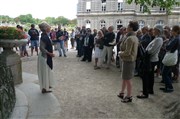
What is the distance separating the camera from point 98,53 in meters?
11.4


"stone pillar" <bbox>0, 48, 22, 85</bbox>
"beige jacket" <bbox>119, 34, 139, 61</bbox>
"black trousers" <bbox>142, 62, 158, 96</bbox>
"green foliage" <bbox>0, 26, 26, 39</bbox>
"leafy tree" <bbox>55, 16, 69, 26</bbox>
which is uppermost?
"leafy tree" <bbox>55, 16, 69, 26</bbox>

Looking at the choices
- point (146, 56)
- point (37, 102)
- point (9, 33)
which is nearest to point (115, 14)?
point (9, 33)

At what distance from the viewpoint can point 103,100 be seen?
6629mm

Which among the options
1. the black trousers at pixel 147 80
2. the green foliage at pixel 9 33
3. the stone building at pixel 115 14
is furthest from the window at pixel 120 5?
the black trousers at pixel 147 80

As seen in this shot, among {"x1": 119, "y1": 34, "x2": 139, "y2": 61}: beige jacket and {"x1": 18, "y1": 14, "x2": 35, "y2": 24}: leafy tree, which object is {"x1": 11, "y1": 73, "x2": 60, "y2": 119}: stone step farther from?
{"x1": 18, "y1": 14, "x2": 35, "y2": 24}: leafy tree

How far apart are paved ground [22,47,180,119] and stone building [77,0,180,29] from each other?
53.7 meters

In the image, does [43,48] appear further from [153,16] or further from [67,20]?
[67,20]

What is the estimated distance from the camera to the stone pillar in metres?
7.42

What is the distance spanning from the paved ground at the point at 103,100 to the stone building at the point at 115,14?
176 feet

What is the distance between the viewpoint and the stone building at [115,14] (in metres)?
62.4

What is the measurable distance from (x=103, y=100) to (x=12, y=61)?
306 cm

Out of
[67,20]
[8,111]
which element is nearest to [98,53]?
[8,111]

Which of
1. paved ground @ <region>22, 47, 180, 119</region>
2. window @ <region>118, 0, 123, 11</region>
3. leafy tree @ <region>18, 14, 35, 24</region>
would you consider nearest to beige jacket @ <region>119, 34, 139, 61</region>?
paved ground @ <region>22, 47, 180, 119</region>

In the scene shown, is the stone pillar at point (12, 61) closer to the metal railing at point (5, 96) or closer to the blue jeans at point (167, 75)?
the metal railing at point (5, 96)
